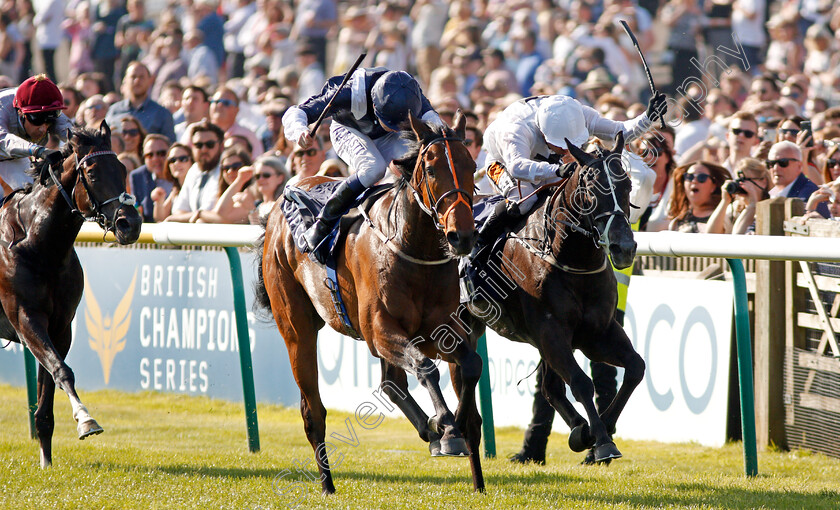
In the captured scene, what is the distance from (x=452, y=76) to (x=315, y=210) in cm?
806

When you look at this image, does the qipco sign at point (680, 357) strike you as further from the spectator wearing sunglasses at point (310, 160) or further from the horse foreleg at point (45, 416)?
the horse foreleg at point (45, 416)

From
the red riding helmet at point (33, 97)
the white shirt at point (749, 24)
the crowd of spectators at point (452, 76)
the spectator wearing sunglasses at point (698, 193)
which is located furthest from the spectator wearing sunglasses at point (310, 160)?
the white shirt at point (749, 24)

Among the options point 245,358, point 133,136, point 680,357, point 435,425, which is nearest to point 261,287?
point 245,358

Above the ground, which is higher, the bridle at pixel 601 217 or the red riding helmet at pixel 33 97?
the red riding helmet at pixel 33 97

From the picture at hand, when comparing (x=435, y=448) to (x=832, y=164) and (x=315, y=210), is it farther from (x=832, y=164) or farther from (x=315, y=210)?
(x=832, y=164)

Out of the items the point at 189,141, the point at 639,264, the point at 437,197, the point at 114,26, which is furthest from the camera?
the point at 114,26

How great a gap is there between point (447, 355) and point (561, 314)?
664mm

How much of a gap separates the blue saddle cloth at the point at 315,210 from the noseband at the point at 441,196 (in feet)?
2.35

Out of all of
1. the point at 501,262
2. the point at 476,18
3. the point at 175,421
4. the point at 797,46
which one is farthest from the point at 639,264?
the point at 476,18

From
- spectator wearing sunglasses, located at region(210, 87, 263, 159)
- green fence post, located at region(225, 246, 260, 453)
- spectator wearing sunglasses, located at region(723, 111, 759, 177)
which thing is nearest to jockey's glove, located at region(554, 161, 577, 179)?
green fence post, located at region(225, 246, 260, 453)

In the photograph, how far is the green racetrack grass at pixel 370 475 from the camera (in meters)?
5.41

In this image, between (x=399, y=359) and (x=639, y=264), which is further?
(x=639, y=264)

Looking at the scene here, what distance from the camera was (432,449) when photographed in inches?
199

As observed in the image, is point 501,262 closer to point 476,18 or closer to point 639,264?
point 639,264
